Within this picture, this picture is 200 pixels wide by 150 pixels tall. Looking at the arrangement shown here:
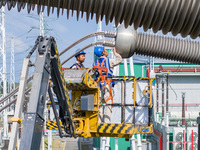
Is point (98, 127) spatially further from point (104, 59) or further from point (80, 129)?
point (104, 59)

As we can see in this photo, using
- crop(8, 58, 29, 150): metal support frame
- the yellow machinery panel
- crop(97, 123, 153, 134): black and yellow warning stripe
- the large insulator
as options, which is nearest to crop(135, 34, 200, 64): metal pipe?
the large insulator

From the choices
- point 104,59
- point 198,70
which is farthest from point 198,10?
point 198,70

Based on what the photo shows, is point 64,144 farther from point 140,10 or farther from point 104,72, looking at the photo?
point 140,10

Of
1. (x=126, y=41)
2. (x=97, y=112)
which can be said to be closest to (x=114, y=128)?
(x=97, y=112)

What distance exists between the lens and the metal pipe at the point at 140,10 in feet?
4.51

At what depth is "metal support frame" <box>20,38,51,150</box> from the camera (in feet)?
13.1

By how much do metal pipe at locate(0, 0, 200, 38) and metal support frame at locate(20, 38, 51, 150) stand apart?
288 cm

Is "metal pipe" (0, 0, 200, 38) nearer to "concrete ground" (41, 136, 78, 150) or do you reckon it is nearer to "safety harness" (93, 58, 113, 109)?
"safety harness" (93, 58, 113, 109)

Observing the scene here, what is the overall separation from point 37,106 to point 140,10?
10.5 feet

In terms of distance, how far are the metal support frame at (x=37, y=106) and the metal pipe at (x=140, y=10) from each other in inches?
113

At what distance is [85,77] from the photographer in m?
7.35

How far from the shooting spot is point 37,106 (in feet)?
14.0

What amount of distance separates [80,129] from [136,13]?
6981 millimetres

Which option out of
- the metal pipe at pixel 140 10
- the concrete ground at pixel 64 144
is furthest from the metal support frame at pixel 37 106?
the concrete ground at pixel 64 144
